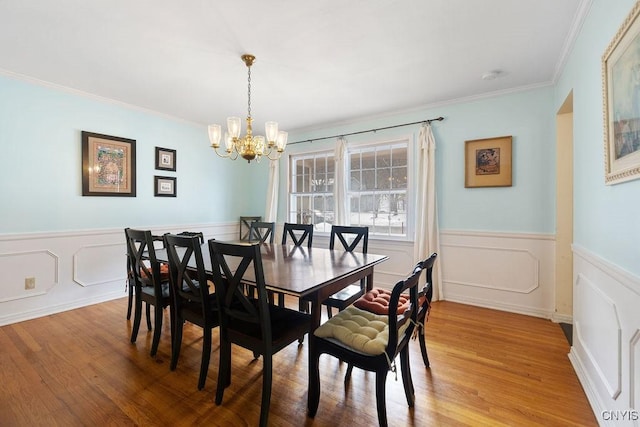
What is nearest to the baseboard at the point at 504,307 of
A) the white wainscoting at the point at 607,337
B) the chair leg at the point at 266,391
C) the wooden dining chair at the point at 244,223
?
the white wainscoting at the point at 607,337

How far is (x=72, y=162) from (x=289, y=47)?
285 cm

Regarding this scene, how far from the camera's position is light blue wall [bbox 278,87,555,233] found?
9.82 feet

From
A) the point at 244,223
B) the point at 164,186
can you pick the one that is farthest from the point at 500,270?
the point at 164,186

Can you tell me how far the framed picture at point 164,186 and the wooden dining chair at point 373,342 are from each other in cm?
341

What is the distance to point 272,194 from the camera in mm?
4934

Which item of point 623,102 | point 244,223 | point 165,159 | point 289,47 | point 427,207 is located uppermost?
point 289,47

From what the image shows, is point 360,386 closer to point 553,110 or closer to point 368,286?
point 368,286

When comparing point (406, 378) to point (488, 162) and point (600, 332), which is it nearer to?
point (600, 332)

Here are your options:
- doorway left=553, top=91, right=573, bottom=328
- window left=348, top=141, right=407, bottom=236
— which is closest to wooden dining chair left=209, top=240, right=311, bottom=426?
window left=348, top=141, right=407, bottom=236

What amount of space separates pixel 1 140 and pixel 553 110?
219 inches

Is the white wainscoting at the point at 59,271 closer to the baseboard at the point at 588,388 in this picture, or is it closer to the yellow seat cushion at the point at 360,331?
the yellow seat cushion at the point at 360,331

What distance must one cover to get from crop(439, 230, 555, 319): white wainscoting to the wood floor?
1.46 ft

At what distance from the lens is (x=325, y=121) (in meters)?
4.32

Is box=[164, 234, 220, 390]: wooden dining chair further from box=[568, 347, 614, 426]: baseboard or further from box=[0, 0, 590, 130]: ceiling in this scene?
box=[568, 347, 614, 426]: baseboard
